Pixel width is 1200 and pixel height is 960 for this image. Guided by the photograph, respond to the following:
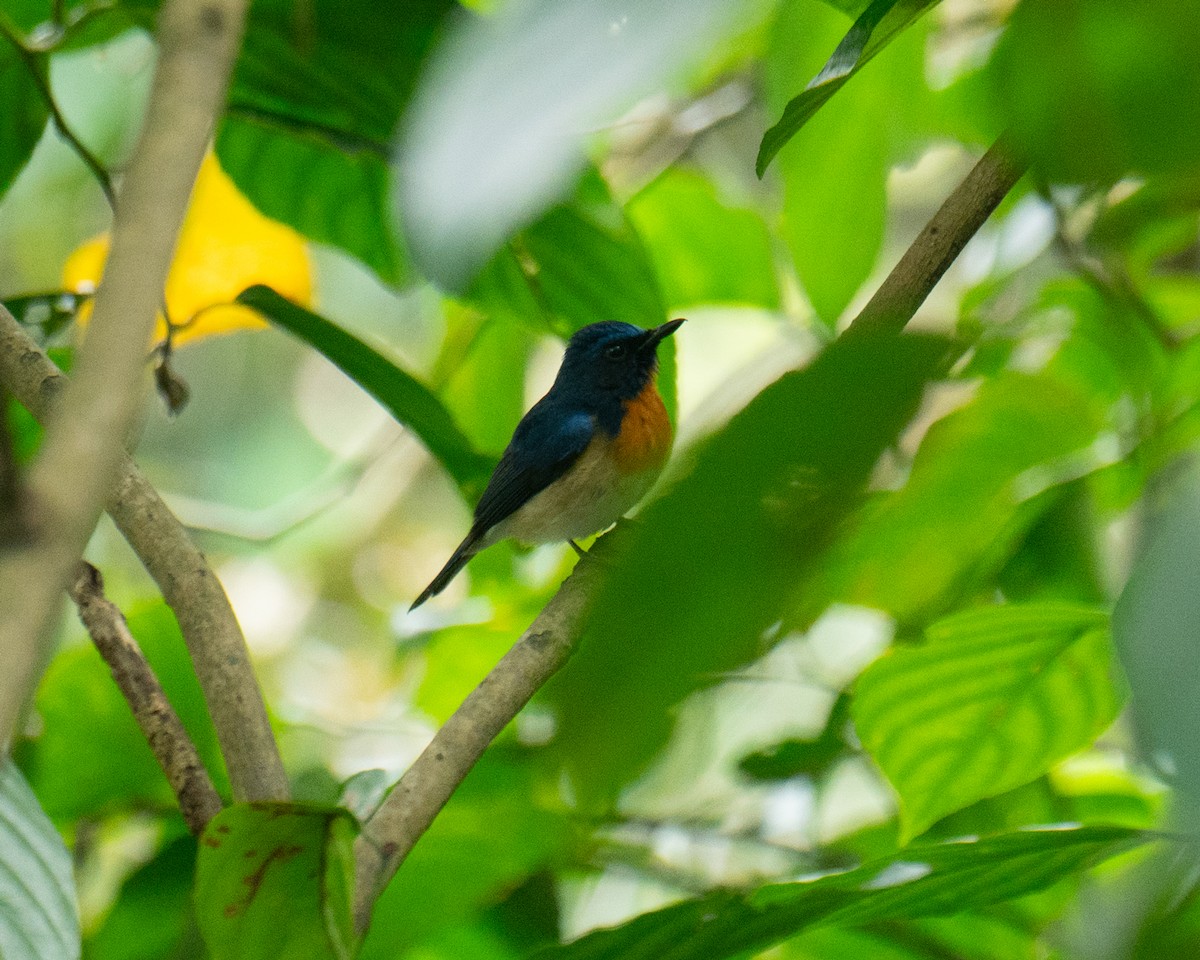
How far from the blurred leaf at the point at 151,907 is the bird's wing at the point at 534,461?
157cm

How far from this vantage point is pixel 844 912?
90 centimetres

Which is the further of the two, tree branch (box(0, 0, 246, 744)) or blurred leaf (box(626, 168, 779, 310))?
blurred leaf (box(626, 168, 779, 310))

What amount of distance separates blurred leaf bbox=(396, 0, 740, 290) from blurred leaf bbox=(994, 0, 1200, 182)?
7.2 inches

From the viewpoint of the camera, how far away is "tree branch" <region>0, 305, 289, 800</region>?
1111mm

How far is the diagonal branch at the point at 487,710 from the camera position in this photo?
984 mm

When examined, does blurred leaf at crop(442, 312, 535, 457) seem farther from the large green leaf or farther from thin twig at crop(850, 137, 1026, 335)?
thin twig at crop(850, 137, 1026, 335)

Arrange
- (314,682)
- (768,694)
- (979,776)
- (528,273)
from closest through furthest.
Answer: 1. (979,776)
2. (528,273)
3. (768,694)
4. (314,682)

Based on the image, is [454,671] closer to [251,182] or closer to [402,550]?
[251,182]

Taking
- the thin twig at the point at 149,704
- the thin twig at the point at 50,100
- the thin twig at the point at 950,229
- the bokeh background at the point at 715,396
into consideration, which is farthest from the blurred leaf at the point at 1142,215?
the thin twig at the point at 50,100

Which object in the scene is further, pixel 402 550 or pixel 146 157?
pixel 402 550

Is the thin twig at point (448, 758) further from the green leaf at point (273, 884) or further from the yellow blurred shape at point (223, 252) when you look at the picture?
the yellow blurred shape at point (223, 252)

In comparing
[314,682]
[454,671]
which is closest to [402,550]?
[314,682]

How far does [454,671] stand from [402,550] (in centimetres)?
355

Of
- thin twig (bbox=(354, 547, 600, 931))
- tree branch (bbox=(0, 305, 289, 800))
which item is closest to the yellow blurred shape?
tree branch (bbox=(0, 305, 289, 800))
